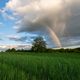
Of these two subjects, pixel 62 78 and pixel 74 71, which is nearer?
pixel 62 78

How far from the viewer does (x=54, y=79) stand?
15.0 feet

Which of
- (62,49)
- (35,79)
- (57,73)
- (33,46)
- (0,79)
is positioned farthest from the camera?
(33,46)

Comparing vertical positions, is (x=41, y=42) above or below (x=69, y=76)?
above

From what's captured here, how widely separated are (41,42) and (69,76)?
72.0 m

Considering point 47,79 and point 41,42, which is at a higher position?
point 41,42

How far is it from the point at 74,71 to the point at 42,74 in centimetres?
83

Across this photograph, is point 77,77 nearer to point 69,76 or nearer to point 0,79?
point 69,76

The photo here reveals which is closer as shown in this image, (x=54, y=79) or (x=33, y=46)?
(x=54, y=79)

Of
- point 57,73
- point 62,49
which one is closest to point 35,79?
point 57,73

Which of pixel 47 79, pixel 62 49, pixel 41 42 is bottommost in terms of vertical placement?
pixel 47 79

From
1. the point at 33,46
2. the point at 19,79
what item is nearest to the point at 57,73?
the point at 19,79

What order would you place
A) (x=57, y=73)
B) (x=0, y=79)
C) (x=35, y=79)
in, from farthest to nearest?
(x=57, y=73), (x=35, y=79), (x=0, y=79)

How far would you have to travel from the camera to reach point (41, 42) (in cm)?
7662

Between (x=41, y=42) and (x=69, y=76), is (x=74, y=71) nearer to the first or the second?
(x=69, y=76)
